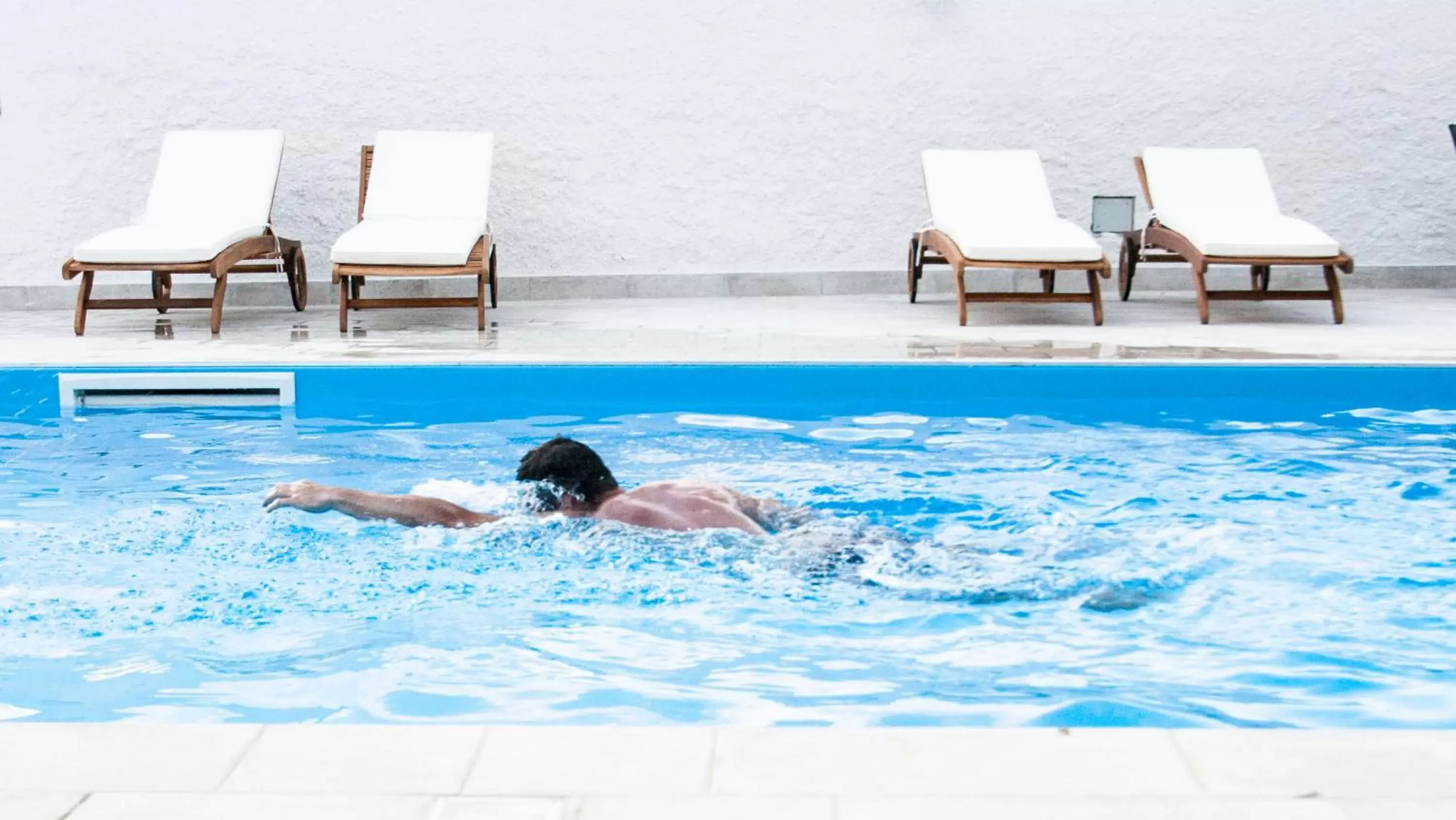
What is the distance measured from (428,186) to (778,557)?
4.65 meters

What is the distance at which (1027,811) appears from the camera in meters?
1.59

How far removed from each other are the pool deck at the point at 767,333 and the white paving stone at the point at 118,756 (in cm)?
345

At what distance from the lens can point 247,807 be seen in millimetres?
1612

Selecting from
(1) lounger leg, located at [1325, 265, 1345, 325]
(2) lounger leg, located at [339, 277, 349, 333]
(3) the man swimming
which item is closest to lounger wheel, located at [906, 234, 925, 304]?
(1) lounger leg, located at [1325, 265, 1345, 325]

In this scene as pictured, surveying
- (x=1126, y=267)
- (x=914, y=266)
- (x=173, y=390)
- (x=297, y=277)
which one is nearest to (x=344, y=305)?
(x=297, y=277)

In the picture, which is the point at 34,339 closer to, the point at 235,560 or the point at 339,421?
the point at 339,421

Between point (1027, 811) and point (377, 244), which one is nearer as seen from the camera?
point (1027, 811)

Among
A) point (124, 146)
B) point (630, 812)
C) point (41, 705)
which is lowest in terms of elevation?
point (41, 705)

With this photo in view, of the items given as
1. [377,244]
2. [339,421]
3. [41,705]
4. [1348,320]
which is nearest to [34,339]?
[377,244]

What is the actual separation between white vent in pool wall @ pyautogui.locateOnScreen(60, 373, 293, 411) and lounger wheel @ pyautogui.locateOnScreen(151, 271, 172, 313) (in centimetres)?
183

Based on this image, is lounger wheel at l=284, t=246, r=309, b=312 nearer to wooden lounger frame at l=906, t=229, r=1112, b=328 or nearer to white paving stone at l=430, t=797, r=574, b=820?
wooden lounger frame at l=906, t=229, r=1112, b=328

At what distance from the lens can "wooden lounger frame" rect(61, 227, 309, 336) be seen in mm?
6281

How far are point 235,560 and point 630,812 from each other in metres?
2.11

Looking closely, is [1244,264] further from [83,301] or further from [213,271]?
[83,301]
